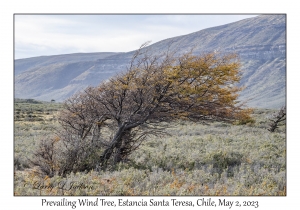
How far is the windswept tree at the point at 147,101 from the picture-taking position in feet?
39.3

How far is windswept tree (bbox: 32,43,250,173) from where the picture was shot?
39.3 ft

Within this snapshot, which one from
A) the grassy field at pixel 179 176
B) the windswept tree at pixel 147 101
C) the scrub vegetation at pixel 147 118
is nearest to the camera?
the grassy field at pixel 179 176

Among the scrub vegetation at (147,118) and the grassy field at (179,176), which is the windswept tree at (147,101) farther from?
the grassy field at (179,176)

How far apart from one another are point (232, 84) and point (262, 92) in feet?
314

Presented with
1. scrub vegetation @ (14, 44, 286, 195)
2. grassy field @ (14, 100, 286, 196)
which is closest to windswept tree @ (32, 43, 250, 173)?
scrub vegetation @ (14, 44, 286, 195)

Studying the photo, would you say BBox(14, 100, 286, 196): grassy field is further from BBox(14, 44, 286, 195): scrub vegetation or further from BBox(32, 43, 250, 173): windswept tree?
BBox(32, 43, 250, 173): windswept tree

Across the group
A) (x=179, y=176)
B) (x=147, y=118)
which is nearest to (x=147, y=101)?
(x=147, y=118)

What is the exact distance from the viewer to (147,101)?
12312mm

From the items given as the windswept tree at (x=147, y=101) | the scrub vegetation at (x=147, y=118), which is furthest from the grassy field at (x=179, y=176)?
the windswept tree at (x=147, y=101)

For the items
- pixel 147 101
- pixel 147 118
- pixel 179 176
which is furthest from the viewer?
pixel 147 118

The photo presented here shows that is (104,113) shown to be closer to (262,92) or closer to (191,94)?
(191,94)

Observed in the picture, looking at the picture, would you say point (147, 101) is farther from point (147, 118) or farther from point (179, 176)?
point (179, 176)

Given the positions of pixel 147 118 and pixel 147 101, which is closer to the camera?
pixel 147 101

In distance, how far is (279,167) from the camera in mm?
11359
